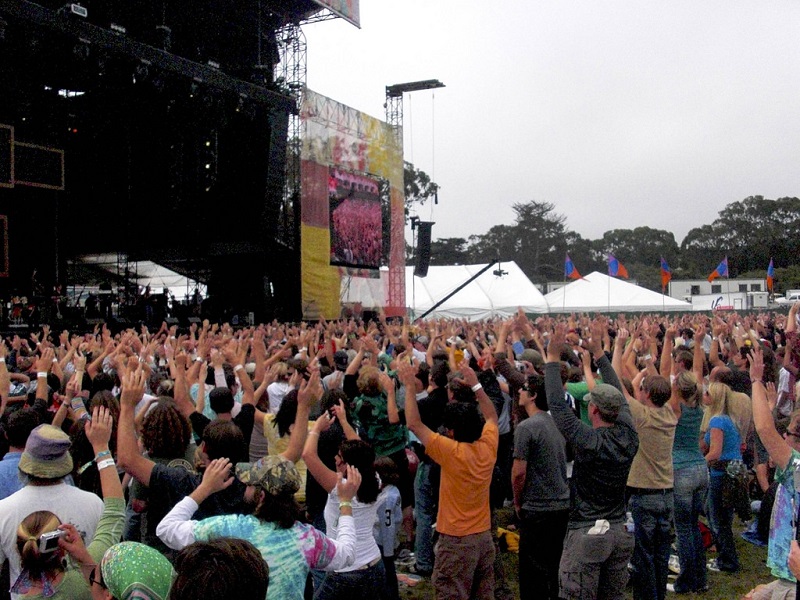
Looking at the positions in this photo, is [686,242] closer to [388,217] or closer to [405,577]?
[388,217]

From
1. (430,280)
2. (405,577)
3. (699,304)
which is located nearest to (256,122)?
(430,280)

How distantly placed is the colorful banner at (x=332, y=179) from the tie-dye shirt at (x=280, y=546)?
1752 cm

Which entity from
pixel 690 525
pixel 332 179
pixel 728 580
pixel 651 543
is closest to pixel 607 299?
pixel 332 179

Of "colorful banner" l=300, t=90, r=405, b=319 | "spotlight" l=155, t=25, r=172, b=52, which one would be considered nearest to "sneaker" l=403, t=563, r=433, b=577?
"spotlight" l=155, t=25, r=172, b=52

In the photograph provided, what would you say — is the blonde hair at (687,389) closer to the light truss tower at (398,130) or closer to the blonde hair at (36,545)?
the blonde hair at (36,545)

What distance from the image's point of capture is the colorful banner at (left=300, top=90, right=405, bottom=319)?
2002cm

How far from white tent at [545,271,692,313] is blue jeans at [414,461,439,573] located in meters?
23.0

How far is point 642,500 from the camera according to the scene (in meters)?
4.26

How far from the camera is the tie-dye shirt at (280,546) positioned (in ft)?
7.59

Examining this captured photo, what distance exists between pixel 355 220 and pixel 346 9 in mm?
5947

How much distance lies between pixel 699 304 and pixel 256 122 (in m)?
24.8

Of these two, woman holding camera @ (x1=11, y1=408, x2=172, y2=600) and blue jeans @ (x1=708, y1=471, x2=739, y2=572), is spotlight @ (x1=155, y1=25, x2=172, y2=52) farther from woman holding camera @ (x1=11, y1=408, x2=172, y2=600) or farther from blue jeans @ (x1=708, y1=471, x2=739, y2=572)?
woman holding camera @ (x1=11, y1=408, x2=172, y2=600)

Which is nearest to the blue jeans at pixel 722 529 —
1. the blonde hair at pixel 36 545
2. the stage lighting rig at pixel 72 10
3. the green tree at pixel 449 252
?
the blonde hair at pixel 36 545

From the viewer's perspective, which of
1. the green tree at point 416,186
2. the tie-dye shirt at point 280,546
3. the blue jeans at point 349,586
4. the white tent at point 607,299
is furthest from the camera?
the green tree at point 416,186
